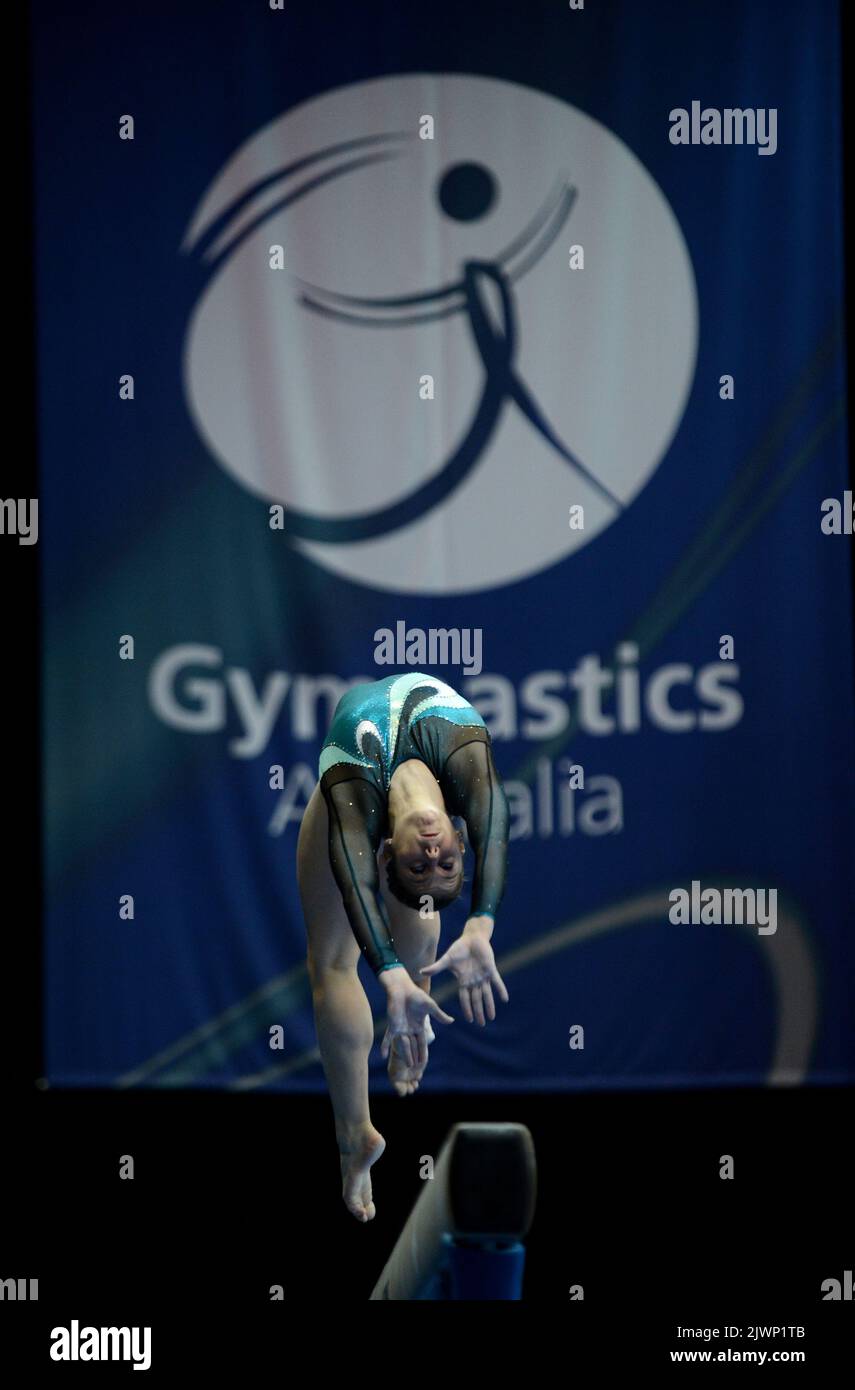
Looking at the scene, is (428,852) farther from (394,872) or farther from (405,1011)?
(405,1011)

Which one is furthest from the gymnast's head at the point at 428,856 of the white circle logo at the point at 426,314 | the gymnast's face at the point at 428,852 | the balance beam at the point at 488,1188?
the white circle logo at the point at 426,314

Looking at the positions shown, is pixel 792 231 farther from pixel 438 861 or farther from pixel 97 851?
pixel 438 861

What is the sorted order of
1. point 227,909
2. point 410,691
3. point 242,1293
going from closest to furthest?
point 410,691 < point 242,1293 < point 227,909

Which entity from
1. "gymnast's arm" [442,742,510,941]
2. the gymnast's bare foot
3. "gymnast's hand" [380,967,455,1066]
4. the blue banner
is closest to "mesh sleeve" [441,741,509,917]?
"gymnast's arm" [442,742,510,941]

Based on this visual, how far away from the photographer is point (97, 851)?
720cm

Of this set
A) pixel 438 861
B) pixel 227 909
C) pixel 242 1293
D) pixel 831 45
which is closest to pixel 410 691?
pixel 438 861

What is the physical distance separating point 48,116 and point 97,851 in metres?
2.91

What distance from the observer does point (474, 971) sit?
3.80m

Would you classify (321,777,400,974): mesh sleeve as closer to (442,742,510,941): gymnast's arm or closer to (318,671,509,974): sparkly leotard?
(318,671,509,974): sparkly leotard

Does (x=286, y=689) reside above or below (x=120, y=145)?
below

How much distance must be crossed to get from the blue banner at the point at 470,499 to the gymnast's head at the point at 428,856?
3.25 metres

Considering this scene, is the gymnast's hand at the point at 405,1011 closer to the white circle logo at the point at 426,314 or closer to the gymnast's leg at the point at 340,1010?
the gymnast's leg at the point at 340,1010

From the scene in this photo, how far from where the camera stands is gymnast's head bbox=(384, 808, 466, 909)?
12.8ft

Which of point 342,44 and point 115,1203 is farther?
point 342,44
